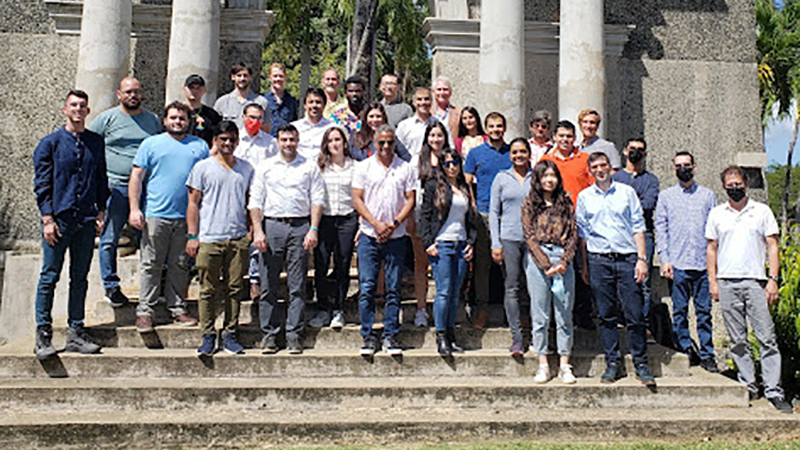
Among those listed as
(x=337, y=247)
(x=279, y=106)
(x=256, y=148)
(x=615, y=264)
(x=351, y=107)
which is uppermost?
(x=279, y=106)

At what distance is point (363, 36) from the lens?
20.6 m

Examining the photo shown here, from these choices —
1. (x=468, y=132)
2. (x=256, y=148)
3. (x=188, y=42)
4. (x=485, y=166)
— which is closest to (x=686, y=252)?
(x=485, y=166)

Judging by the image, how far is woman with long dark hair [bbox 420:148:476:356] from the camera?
5.28 meters

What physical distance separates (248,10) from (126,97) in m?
4.19

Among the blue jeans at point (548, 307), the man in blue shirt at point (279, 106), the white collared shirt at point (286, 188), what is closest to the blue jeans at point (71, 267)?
the white collared shirt at point (286, 188)

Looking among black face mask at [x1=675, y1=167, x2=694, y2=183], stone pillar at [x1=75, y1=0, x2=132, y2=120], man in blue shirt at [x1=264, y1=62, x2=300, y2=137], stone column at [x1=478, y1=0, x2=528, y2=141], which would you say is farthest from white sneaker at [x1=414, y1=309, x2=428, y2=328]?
stone pillar at [x1=75, y1=0, x2=132, y2=120]

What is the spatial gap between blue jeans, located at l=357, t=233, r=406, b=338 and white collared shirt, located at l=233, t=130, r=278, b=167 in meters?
1.36

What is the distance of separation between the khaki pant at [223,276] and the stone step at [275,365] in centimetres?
32

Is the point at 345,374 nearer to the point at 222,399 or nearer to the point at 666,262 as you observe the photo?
the point at 222,399

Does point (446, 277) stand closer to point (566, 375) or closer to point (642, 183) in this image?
point (566, 375)

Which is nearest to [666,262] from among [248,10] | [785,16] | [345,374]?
[345,374]

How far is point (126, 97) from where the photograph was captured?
5801 mm

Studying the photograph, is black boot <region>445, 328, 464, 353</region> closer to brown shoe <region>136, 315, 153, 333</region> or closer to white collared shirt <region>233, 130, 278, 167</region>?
white collared shirt <region>233, 130, 278, 167</region>

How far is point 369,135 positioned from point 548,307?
2295 millimetres
